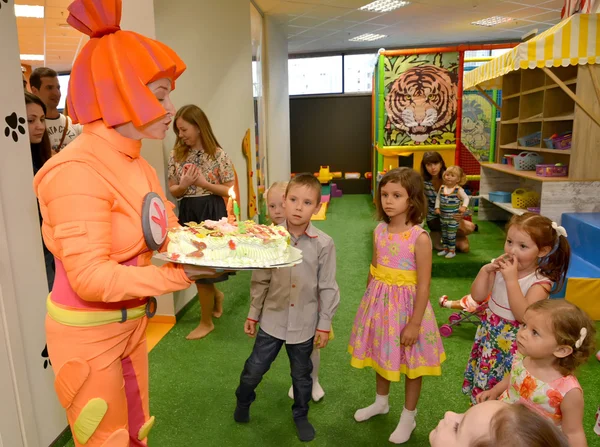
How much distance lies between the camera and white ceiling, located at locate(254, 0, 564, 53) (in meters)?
7.76

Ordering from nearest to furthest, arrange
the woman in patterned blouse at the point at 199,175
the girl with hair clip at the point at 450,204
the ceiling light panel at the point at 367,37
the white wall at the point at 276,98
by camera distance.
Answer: the woman in patterned blouse at the point at 199,175 < the girl with hair clip at the point at 450,204 < the white wall at the point at 276,98 < the ceiling light panel at the point at 367,37

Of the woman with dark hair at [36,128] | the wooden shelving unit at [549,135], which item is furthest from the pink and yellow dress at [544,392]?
the wooden shelving unit at [549,135]

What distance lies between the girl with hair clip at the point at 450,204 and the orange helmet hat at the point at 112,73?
424cm

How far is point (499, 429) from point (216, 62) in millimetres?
4603

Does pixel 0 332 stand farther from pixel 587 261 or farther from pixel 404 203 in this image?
pixel 587 261

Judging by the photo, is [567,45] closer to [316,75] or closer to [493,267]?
[493,267]

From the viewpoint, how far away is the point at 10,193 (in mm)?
2004

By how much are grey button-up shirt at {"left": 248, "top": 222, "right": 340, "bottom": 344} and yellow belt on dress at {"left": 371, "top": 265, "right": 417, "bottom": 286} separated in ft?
0.88

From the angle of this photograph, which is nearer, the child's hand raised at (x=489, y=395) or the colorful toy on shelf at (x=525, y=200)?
the child's hand raised at (x=489, y=395)

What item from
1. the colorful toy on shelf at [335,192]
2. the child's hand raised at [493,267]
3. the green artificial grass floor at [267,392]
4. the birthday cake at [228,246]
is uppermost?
the birthday cake at [228,246]

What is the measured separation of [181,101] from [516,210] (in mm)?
4445

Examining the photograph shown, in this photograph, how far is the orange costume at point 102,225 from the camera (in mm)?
1301

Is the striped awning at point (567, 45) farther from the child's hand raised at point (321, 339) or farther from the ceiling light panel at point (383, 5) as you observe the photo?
the ceiling light panel at point (383, 5)

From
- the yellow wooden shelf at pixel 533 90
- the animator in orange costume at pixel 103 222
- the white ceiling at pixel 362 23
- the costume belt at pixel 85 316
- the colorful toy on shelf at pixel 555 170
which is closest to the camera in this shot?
the animator in orange costume at pixel 103 222
